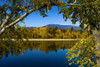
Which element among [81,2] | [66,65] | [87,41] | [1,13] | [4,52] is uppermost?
[81,2]

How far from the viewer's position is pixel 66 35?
119m

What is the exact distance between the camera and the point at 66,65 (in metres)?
25.2

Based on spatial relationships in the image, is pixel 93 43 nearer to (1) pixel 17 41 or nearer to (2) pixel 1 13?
(1) pixel 17 41

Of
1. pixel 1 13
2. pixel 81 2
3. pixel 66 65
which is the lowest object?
pixel 66 65

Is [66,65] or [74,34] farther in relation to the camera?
[74,34]

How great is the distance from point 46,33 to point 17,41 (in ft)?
354

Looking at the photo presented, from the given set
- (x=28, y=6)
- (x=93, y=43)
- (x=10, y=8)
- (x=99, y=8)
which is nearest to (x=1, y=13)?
(x=10, y=8)

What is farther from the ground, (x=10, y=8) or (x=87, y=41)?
(x=10, y=8)

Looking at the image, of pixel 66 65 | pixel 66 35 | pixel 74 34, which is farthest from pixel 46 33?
pixel 66 65

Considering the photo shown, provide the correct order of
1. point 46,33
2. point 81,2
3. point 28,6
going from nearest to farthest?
point 28,6 < point 81,2 < point 46,33

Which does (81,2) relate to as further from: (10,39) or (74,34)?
(74,34)

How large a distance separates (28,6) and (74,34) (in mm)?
116940

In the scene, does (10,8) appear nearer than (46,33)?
Yes

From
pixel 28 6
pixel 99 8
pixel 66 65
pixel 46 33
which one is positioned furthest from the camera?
pixel 46 33
